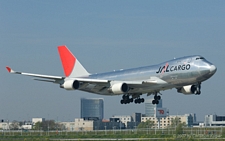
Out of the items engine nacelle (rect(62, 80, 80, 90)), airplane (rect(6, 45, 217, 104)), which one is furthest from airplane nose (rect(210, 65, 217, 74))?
engine nacelle (rect(62, 80, 80, 90))

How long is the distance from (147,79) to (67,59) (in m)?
20.8

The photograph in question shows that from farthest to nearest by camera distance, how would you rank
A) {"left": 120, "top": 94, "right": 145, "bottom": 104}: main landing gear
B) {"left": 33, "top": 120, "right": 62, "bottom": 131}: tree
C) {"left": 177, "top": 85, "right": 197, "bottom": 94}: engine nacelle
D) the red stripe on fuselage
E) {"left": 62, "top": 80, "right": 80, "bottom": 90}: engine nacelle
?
{"left": 33, "top": 120, "right": 62, "bottom": 131}: tree < the red stripe on fuselage < {"left": 120, "top": 94, "right": 145, "bottom": 104}: main landing gear < {"left": 62, "top": 80, "right": 80, "bottom": 90}: engine nacelle < {"left": 177, "top": 85, "right": 197, "bottom": 94}: engine nacelle

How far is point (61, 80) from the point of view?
Result: 2721 inches

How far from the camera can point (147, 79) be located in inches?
2544

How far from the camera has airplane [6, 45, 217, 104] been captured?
195ft

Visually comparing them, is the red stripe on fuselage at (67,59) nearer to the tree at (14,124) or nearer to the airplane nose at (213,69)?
the airplane nose at (213,69)

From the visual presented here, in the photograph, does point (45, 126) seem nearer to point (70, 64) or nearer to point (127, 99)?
point (70, 64)

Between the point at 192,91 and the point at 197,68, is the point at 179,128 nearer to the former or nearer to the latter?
the point at 192,91

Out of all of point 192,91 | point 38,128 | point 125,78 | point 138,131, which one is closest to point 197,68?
point 192,91

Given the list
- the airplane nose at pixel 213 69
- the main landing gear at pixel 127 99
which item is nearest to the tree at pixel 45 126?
the main landing gear at pixel 127 99

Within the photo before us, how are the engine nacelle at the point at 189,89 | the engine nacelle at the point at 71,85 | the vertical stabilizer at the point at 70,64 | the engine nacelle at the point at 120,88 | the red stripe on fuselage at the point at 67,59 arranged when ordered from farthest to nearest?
the red stripe on fuselage at the point at 67,59, the vertical stabilizer at the point at 70,64, the engine nacelle at the point at 71,85, the engine nacelle at the point at 189,89, the engine nacelle at the point at 120,88

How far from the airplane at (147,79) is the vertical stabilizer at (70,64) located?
143 cm

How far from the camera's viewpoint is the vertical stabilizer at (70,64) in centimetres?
7875

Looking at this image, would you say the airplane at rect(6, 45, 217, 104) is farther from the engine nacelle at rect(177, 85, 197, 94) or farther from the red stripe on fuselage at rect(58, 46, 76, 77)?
the red stripe on fuselage at rect(58, 46, 76, 77)
